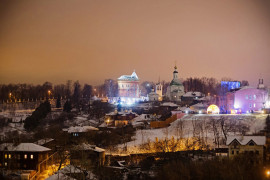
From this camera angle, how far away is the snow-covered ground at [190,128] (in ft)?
136

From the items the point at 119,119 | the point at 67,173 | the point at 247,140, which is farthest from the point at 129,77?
the point at 67,173

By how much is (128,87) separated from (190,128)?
49.3 m

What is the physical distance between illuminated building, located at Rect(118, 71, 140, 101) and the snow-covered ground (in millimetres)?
44535

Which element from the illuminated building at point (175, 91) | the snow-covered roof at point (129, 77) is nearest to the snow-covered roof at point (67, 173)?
the illuminated building at point (175, 91)

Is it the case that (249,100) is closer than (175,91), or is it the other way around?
(249,100)

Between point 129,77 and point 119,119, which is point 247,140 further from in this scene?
point 129,77

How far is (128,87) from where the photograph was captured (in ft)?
306

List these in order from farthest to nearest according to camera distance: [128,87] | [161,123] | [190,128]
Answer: [128,87] → [161,123] → [190,128]

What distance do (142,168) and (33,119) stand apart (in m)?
30.9

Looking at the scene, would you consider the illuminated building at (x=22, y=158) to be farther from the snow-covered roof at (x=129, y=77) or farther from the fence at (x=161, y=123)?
the snow-covered roof at (x=129, y=77)

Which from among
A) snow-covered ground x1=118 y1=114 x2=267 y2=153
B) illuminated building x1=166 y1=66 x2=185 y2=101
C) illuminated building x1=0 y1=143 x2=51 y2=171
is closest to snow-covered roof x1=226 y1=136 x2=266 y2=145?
snow-covered ground x1=118 y1=114 x2=267 y2=153

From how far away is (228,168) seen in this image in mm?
27875

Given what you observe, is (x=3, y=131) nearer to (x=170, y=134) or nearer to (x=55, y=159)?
(x=55, y=159)

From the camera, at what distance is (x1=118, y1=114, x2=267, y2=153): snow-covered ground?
41.6m
